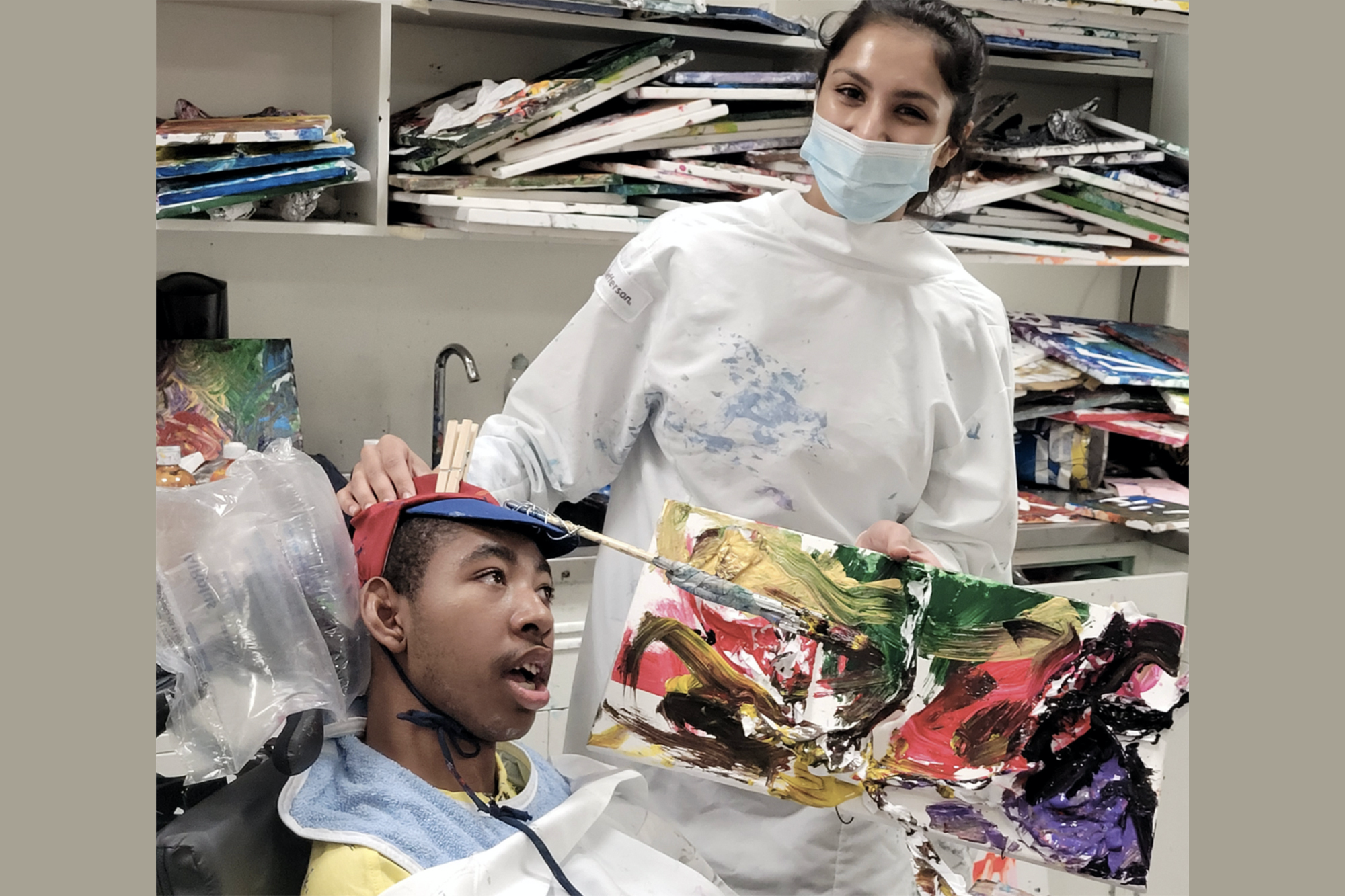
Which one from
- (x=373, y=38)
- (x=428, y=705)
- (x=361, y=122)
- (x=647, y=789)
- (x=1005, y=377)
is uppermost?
(x=373, y=38)

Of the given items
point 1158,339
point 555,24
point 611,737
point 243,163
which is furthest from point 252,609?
point 1158,339

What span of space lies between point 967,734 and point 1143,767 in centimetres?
18

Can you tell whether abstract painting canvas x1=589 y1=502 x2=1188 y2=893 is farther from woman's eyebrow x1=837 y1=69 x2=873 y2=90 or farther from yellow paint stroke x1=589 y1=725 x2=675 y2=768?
woman's eyebrow x1=837 y1=69 x2=873 y2=90

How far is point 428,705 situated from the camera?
4.54ft

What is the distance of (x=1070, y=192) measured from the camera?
2932mm

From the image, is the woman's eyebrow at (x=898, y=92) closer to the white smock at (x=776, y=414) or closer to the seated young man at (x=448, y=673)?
the white smock at (x=776, y=414)

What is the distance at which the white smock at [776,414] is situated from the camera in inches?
63.7

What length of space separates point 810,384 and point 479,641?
578 mm

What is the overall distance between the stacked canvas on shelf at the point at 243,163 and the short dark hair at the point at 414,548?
39.4 inches

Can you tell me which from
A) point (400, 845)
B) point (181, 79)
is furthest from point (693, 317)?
point (181, 79)

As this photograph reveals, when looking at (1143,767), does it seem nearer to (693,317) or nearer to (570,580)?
(693,317)

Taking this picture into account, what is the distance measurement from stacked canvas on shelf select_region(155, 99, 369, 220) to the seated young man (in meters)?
0.95

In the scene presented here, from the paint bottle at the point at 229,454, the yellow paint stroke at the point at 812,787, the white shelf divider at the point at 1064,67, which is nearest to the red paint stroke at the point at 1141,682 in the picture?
Result: the yellow paint stroke at the point at 812,787

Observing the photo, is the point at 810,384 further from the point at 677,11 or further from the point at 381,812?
the point at 677,11
